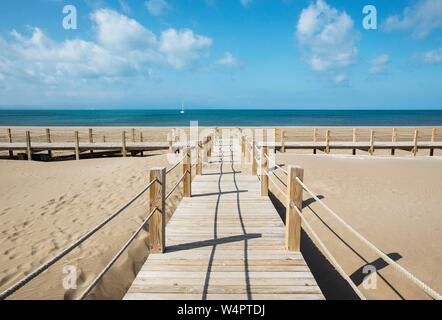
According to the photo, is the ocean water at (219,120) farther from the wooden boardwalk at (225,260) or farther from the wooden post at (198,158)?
the wooden boardwalk at (225,260)

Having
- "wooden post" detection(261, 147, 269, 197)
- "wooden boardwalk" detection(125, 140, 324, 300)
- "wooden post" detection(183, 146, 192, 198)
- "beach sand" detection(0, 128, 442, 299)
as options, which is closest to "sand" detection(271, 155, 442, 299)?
"beach sand" detection(0, 128, 442, 299)

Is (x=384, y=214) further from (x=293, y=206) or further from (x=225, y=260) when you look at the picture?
(x=225, y=260)

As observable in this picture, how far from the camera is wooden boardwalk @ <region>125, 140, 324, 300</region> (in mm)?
3062

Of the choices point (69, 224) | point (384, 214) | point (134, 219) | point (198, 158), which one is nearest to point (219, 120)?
point (198, 158)

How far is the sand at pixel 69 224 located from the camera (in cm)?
454

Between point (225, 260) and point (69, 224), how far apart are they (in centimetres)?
455

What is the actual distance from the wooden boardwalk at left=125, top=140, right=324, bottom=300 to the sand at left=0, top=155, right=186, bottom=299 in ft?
3.94

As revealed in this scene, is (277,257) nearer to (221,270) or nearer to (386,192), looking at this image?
(221,270)

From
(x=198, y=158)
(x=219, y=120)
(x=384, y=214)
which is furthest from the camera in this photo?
(x=219, y=120)

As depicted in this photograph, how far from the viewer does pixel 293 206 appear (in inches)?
155

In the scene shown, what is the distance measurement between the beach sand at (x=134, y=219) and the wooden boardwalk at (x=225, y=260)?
1135 millimetres

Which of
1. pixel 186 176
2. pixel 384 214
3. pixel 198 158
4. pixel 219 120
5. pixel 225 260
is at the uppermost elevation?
pixel 219 120

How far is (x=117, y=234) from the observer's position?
20.1 ft
